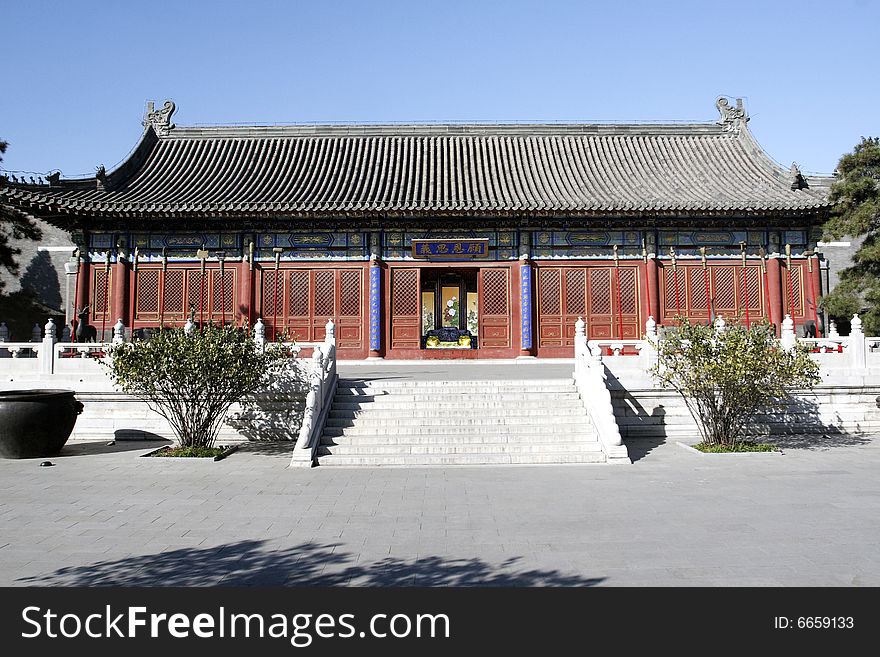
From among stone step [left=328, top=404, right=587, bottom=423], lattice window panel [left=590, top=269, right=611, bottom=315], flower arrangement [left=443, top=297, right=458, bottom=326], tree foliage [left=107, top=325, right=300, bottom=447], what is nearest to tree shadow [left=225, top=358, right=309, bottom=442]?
tree foliage [left=107, top=325, right=300, bottom=447]

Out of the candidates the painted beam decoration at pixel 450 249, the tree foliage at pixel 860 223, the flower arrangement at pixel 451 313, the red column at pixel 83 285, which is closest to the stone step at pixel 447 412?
the painted beam decoration at pixel 450 249

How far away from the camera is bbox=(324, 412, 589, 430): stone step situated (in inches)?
382

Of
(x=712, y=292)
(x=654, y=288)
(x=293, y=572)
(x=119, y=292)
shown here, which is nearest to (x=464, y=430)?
(x=293, y=572)

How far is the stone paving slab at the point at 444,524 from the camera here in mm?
4281

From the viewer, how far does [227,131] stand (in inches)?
A: 813

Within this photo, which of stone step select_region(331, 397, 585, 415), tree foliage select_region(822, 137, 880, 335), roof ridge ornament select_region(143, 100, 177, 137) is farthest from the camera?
roof ridge ornament select_region(143, 100, 177, 137)

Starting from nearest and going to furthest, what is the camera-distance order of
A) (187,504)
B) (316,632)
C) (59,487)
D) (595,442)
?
(316,632)
(187,504)
(59,487)
(595,442)

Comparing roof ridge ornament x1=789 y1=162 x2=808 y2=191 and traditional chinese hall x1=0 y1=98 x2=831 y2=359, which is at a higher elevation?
roof ridge ornament x1=789 y1=162 x2=808 y2=191

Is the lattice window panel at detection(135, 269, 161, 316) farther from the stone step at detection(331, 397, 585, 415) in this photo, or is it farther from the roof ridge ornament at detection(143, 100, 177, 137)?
the stone step at detection(331, 397, 585, 415)

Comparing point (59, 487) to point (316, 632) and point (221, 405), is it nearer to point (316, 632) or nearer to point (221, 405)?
point (221, 405)

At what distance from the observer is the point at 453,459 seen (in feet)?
28.8

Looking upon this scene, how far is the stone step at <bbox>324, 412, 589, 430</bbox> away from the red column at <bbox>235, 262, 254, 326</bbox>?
26.4 feet

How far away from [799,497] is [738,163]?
1536cm

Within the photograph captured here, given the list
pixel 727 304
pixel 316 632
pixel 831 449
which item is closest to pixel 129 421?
pixel 316 632
